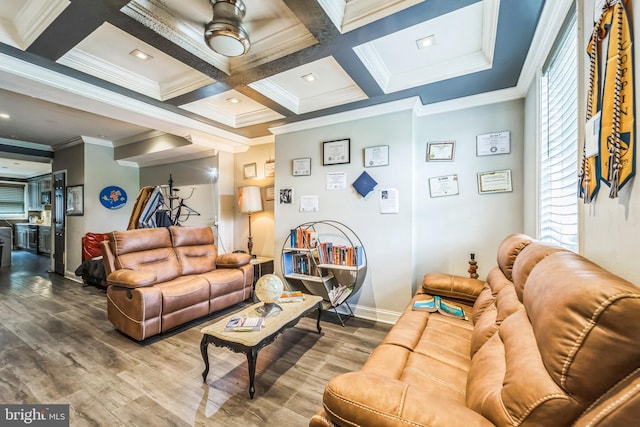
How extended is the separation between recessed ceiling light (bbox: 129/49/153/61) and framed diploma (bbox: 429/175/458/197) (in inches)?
117

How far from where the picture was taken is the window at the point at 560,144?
4.90ft

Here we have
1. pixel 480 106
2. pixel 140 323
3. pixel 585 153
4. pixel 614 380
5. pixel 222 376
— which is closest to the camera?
pixel 614 380

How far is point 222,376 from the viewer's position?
1979mm

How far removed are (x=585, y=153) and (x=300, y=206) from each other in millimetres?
2757

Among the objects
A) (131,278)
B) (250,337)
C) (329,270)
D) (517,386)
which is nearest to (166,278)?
(131,278)

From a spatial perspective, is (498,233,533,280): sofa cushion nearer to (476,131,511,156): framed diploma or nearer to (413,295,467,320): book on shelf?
(413,295,467,320): book on shelf

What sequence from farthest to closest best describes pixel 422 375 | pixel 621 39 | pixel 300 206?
pixel 300 206 → pixel 422 375 → pixel 621 39

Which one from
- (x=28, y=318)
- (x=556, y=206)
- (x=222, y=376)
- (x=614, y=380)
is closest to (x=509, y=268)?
(x=556, y=206)

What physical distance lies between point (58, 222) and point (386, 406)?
6995 mm

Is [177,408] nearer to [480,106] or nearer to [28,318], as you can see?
[28,318]

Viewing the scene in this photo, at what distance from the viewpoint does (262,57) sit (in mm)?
2121

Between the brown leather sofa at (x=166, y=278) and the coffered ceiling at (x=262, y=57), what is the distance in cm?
148

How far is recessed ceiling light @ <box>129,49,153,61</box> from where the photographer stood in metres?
2.16

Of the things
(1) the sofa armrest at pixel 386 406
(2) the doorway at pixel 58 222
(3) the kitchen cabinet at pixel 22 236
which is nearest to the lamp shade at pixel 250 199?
(1) the sofa armrest at pixel 386 406
